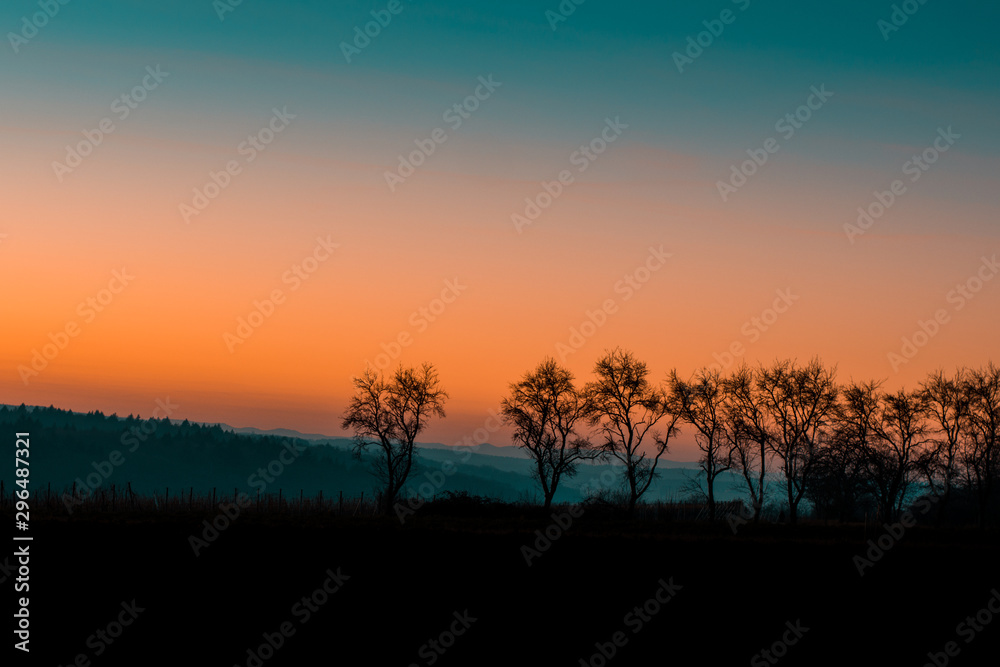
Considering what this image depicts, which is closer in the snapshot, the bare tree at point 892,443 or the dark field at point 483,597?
the dark field at point 483,597

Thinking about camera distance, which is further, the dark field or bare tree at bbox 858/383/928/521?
bare tree at bbox 858/383/928/521

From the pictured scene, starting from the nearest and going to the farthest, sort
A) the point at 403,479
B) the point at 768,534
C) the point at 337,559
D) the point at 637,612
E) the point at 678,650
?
the point at 678,650
the point at 637,612
the point at 337,559
the point at 768,534
the point at 403,479

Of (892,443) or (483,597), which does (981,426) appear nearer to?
(892,443)

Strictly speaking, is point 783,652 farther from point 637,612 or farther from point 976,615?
point 976,615

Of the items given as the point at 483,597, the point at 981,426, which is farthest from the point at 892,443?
the point at 483,597

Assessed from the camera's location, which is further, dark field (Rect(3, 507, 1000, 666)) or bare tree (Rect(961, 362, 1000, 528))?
bare tree (Rect(961, 362, 1000, 528))

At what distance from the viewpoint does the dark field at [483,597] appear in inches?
1218

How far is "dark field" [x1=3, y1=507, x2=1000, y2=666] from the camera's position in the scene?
102 ft

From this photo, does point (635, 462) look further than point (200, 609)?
Yes

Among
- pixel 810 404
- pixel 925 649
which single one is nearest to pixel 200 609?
pixel 925 649

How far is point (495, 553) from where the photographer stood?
42719mm

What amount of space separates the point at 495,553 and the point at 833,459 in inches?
2455

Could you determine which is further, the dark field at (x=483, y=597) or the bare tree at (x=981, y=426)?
the bare tree at (x=981, y=426)

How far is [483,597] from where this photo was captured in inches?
1436
